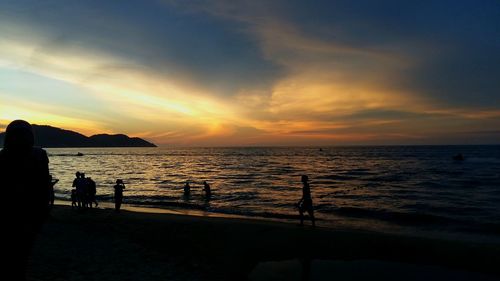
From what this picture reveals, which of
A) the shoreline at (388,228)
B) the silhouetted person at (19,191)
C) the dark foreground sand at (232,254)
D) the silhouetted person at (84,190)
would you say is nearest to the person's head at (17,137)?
the silhouetted person at (19,191)

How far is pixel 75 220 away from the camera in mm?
16969

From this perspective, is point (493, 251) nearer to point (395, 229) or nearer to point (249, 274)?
point (395, 229)

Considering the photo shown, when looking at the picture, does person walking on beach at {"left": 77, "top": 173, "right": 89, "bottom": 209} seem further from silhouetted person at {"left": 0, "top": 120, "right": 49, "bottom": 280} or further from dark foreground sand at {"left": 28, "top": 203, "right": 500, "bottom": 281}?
silhouetted person at {"left": 0, "top": 120, "right": 49, "bottom": 280}

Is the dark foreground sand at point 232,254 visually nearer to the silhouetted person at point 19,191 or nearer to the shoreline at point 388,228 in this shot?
the shoreline at point 388,228

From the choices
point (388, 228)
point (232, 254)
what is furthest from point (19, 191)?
point (388, 228)

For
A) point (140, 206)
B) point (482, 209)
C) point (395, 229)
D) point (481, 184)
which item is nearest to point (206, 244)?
point (395, 229)

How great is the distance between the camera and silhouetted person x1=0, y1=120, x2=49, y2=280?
10.9 ft

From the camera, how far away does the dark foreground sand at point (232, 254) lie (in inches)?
367

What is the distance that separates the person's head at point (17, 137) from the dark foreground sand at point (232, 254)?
20.4 feet

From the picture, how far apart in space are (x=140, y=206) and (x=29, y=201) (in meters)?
25.1

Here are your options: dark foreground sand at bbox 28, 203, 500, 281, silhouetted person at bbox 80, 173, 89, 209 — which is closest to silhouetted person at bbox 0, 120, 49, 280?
dark foreground sand at bbox 28, 203, 500, 281

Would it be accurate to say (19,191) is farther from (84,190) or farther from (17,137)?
(84,190)

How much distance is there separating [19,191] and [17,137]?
515mm

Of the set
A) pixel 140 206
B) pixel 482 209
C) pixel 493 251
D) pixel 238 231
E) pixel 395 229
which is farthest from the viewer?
pixel 140 206
